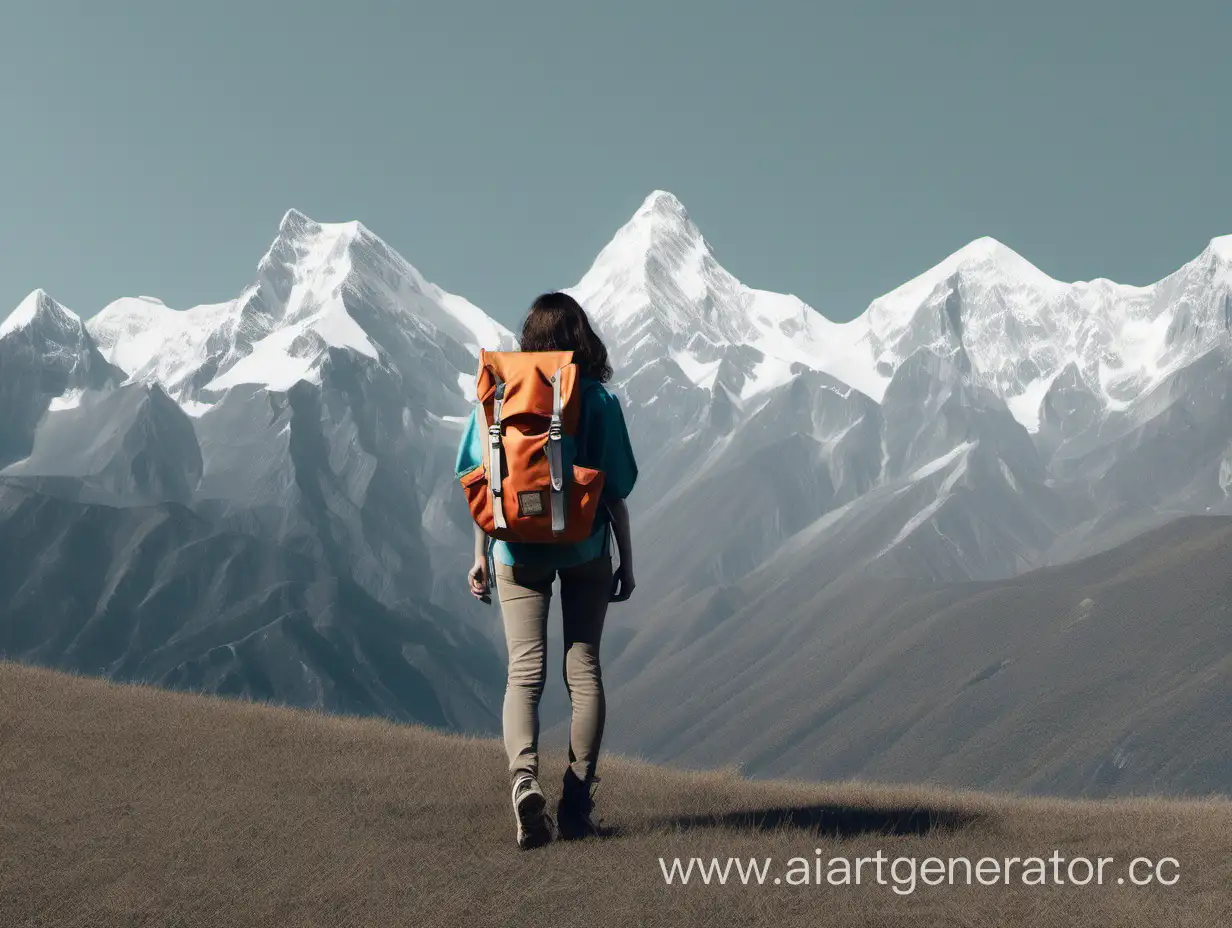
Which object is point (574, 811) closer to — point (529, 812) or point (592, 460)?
point (529, 812)

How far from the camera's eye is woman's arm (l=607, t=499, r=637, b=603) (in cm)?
1166

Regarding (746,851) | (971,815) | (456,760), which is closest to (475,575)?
(746,851)

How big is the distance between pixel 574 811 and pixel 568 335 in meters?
3.83

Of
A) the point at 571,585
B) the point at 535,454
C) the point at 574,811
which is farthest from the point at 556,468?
the point at 574,811

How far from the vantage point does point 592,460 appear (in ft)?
38.5

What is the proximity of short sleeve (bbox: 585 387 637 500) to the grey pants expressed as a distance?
65 centimetres

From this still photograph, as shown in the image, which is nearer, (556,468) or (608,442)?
(556,468)

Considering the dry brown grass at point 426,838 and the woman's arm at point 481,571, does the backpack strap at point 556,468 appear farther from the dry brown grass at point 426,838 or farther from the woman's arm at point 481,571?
the dry brown grass at point 426,838

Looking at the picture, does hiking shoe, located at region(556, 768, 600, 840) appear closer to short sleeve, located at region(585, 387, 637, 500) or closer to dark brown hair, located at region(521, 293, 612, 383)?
short sleeve, located at region(585, 387, 637, 500)

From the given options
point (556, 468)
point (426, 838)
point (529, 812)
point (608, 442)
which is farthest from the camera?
point (426, 838)

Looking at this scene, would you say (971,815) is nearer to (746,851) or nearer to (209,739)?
(746,851)

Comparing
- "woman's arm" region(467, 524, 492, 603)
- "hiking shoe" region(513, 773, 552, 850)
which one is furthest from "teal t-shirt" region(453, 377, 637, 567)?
"hiking shoe" region(513, 773, 552, 850)

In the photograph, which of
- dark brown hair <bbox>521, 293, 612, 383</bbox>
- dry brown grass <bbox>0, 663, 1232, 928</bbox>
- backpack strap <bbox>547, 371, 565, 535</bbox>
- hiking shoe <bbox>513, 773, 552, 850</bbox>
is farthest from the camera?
dark brown hair <bbox>521, 293, 612, 383</bbox>

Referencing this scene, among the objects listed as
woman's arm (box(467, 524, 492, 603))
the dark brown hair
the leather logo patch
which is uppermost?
the dark brown hair
